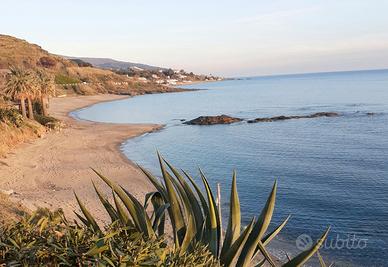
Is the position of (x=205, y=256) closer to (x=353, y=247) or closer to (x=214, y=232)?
(x=214, y=232)

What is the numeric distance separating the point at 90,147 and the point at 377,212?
21.8m

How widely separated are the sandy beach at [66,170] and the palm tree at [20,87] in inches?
167

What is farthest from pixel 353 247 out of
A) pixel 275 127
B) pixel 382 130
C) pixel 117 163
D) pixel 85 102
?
pixel 85 102

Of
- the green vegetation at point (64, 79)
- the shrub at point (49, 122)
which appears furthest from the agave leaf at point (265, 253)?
the green vegetation at point (64, 79)

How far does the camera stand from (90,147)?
107 feet

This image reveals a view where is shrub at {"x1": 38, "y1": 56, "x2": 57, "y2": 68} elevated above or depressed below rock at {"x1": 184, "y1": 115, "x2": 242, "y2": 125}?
above

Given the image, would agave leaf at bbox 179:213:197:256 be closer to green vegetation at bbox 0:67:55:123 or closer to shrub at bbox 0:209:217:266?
shrub at bbox 0:209:217:266

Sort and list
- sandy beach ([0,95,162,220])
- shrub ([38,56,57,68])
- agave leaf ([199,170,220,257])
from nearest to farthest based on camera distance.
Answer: agave leaf ([199,170,220,257]) < sandy beach ([0,95,162,220]) < shrub ([38,56,57,68])

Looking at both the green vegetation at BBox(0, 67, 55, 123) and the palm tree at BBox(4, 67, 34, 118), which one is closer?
the palm tree at BBox(4, 67, 34, 118)

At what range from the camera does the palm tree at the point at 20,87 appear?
36969 millimetres

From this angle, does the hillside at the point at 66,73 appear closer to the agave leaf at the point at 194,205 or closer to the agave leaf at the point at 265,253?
the agave leaf at the point at 194,205

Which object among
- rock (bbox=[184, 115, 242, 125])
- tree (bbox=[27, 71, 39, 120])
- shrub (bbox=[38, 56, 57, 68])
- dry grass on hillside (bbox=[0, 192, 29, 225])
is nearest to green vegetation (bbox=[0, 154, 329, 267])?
dry grass on hillside (bbox=[0, 192, 29, 225])

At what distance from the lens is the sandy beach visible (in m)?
17.0

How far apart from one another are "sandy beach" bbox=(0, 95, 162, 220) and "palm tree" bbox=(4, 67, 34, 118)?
13.9 ft
